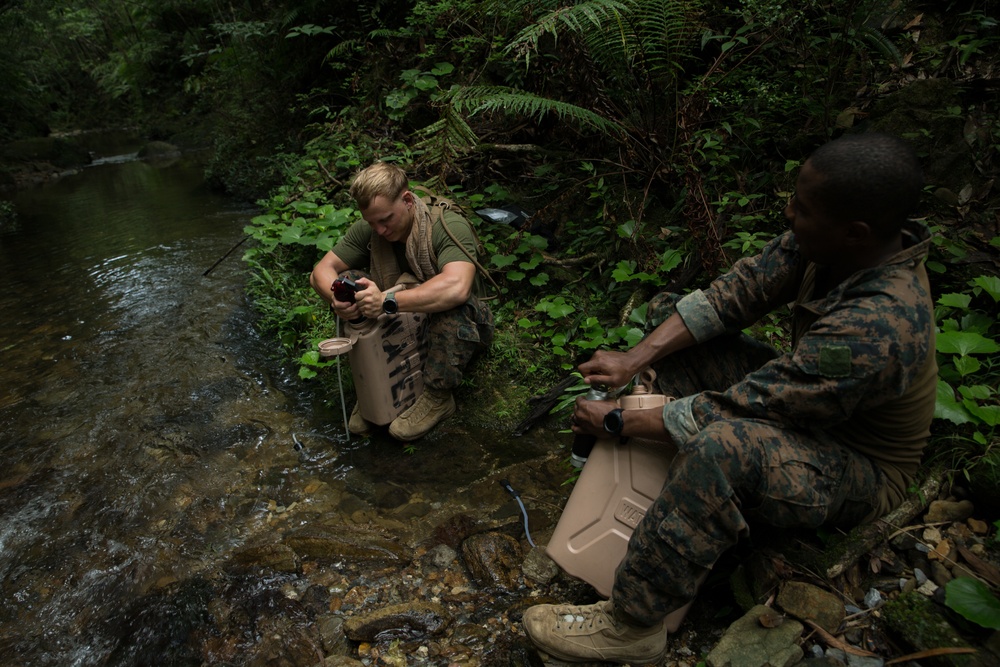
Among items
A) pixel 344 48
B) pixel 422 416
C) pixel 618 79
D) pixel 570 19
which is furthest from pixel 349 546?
pixel 344 48

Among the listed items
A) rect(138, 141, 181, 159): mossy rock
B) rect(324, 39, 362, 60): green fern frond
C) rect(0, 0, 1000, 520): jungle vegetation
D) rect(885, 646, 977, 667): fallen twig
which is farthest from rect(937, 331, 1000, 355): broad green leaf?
rect(138, 141, 181, 159): mossy rock

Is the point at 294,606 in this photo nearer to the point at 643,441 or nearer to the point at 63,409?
the point at 643,441

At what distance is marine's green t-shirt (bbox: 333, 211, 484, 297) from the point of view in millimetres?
3162

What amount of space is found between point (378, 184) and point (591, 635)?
2283mm

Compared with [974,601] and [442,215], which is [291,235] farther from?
[974,601]

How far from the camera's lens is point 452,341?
3.25 metres

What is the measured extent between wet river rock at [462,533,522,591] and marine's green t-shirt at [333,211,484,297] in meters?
1.43

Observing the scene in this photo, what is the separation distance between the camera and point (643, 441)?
196 cm

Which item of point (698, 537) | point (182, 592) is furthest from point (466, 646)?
point (182, 592)

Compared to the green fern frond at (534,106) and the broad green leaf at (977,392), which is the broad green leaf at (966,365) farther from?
the green fern frond at (534,106)

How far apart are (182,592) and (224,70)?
1074cm

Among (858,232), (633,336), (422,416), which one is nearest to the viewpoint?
(858,232)

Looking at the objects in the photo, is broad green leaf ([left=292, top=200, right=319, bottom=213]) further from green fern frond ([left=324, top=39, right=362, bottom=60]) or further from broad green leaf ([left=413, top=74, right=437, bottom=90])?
green fern frond ([left=324, top=39, right=362, bottom=60])

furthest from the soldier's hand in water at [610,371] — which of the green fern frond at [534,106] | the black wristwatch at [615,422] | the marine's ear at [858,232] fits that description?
the green fern frond at [534,106]
